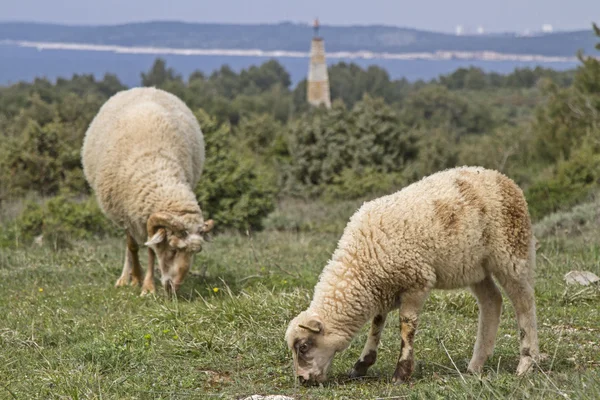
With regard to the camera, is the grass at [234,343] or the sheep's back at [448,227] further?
the sheep's back at [448,227]

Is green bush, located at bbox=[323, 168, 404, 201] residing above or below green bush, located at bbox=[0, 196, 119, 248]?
below

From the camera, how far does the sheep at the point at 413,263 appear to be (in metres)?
6.01

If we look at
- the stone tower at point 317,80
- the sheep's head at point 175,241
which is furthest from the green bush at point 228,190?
the stone tower at point 317,80

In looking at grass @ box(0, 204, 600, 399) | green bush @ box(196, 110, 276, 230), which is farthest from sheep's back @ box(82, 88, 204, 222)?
green bush @ box(196, 110, 276, 230)

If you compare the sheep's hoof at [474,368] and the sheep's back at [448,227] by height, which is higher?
the sheep's back at [448,227]

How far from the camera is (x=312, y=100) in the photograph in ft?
305

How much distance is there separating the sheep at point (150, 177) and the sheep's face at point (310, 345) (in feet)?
11.4

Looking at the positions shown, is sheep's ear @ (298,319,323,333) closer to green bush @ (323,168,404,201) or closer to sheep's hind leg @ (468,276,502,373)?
sheep's hind leg @ (468,276,502,373)

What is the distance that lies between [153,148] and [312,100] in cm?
8329

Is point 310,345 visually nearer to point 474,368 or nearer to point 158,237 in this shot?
point 474,368

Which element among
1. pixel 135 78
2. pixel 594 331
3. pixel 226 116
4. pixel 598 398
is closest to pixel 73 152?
pixel 594 331

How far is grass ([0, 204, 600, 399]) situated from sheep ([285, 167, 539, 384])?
29 cm

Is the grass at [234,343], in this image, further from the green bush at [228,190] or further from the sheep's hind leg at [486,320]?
the green bush at [228,190]

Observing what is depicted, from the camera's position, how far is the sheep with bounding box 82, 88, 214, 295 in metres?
9.38
